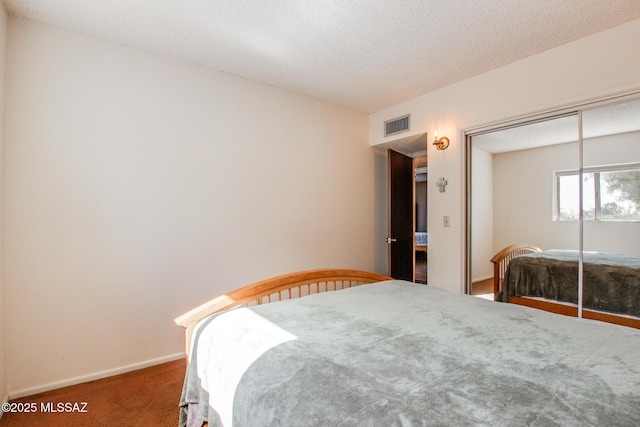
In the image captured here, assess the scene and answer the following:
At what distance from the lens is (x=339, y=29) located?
7.38ft

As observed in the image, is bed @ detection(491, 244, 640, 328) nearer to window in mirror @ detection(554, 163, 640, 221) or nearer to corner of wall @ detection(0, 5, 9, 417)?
window in mirror @ detection(554, 163, 640, 221)

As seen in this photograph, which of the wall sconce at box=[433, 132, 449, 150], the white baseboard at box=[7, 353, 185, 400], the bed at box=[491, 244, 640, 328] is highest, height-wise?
the wall sconce at box=[433, 132, 449, 150]

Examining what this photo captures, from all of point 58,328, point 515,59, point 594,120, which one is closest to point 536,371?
point 594,120

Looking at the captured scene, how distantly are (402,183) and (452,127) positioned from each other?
3.58 ft

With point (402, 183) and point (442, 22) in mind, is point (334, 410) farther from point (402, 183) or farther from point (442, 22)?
point (402, 183)

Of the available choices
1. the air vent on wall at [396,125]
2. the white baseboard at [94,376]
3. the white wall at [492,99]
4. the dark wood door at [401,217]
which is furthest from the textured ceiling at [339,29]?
the white baseboard at [94,376]

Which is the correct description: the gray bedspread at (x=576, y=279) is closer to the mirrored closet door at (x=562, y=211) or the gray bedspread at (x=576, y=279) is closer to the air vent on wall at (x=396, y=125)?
the mirrored closet door at (x=562, y=211)

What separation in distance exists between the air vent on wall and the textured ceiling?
721mm

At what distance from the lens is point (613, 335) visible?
1.30 meters

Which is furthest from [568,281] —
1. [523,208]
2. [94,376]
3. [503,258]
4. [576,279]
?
[94,376]

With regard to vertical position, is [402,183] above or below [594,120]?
below

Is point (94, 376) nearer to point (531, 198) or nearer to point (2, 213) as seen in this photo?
point (2, 213)

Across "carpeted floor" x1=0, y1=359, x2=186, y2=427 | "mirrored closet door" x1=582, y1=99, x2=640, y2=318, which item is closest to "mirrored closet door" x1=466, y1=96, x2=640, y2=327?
"mirrored closet door" x1=582, y1=99, x2=640, y2=318

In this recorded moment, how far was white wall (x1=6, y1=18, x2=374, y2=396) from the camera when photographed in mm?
2139
